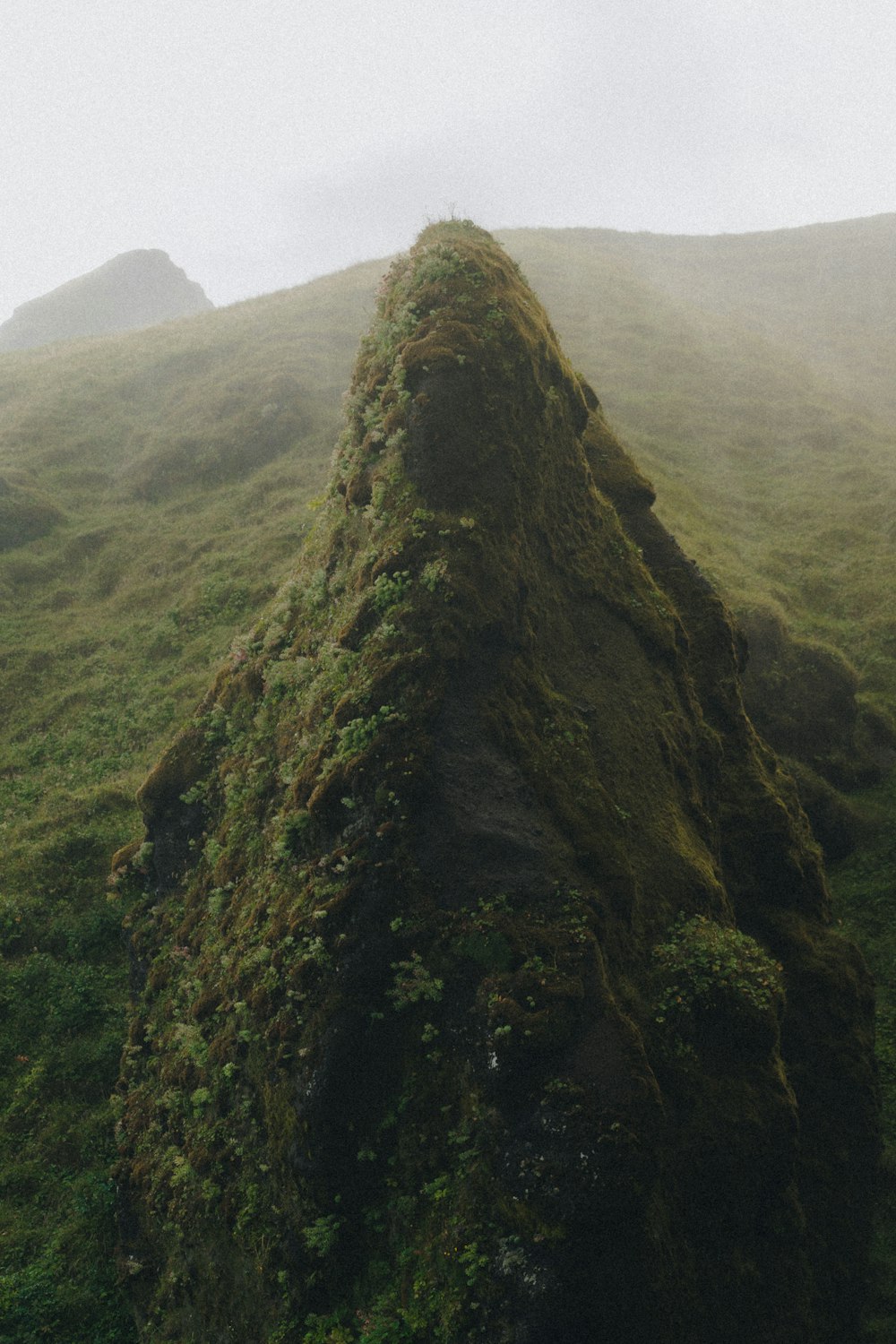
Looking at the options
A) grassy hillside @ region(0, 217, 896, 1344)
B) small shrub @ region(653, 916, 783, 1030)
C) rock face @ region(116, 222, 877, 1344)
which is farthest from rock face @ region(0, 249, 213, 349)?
small shrub @ region(653, 916, 783, 1030)

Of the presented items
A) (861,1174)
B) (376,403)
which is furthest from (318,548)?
(861,1174)

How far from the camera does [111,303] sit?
92.6 meters

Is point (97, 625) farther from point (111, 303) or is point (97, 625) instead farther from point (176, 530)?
point (111, 303)

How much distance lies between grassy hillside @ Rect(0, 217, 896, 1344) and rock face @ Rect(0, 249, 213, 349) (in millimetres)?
43192

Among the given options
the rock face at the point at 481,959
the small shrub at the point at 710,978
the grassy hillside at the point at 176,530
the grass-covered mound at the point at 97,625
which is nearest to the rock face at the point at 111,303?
the grassy hillside at the point at 176,530

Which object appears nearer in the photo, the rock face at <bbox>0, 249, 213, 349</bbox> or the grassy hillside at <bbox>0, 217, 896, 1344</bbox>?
the grassy hillside at <bbox>0, 217, 896, 1344</bbox>

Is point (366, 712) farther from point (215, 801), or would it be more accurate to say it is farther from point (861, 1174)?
point (861, 1174)

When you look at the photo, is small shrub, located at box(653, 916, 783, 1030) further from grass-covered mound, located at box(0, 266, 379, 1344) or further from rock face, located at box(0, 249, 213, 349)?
rock face, located at box(0, 249, 213, 349)

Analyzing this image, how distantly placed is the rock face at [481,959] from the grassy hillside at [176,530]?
2.06 m

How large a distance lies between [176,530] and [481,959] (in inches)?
938

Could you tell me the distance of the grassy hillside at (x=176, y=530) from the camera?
1159cm

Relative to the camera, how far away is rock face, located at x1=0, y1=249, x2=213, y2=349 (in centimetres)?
8631

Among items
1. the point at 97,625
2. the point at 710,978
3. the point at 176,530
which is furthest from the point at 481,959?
the point at 176,530

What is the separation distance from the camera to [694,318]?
49781 mm
